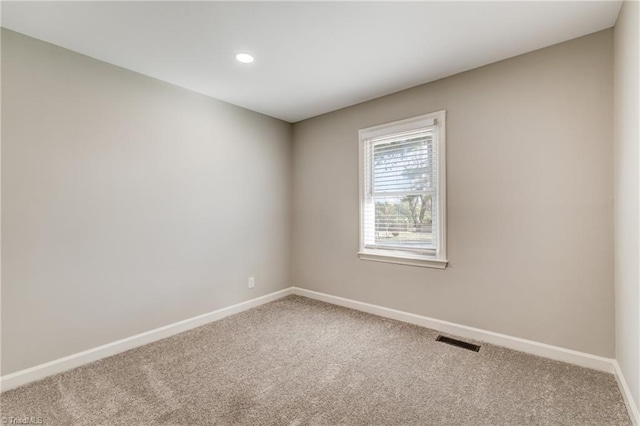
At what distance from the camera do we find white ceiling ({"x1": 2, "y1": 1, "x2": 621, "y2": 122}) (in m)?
1.83

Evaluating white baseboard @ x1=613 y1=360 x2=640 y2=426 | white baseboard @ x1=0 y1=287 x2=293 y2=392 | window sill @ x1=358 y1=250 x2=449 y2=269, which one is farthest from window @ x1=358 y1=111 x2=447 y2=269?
white baseboard @ x1=0 y1=287 x2=293 y2=392

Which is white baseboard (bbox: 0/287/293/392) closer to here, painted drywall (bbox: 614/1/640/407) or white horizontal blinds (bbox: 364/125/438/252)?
white horizontal blinds (bbox: 364/125/438/252)

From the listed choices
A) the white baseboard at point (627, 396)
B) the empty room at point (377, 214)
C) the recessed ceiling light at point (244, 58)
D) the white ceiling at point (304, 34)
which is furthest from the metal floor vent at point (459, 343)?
the recessed ceiling light at point (244, 58)

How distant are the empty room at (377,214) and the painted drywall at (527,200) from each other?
15 millimetres

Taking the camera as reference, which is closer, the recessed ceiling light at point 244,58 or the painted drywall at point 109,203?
the painted drywall at point 109,203

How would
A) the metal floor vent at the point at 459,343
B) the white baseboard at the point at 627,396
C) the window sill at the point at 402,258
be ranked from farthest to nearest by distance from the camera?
1. the window sill at the point at 402,258
2. the metal floor vent at the point at 459,343
3. the white baseboard at the point at 627,396

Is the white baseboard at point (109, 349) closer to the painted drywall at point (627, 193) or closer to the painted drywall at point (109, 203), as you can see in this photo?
the painted drywall at point (109, 203)

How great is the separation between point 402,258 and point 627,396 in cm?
174

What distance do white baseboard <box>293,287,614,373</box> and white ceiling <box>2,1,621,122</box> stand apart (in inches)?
91.4

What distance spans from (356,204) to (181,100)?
2.15 m

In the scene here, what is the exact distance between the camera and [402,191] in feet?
10.2

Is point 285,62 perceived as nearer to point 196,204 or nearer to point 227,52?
point 227,52

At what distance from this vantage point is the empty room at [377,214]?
181 cm

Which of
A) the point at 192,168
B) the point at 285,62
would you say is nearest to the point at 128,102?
the point at 192,168
